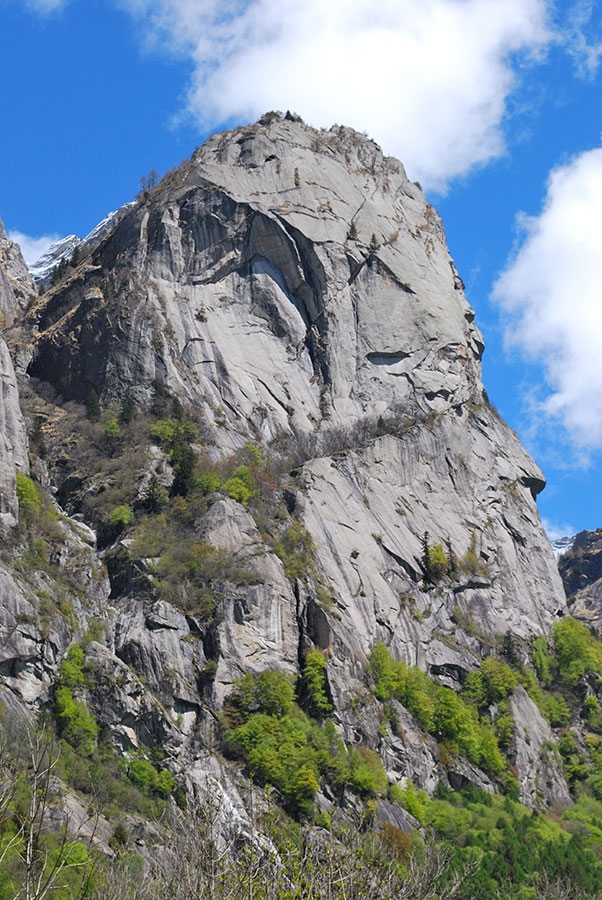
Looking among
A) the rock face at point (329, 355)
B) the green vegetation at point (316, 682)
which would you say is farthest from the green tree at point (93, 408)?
the green vegetation at point (316, 682)

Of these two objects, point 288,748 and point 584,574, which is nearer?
point 288,748

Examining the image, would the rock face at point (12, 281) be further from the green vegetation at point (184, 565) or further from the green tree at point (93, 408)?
the green vegetation at point (184, 565)

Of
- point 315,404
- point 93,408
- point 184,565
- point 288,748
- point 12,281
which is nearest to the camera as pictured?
point 288,748

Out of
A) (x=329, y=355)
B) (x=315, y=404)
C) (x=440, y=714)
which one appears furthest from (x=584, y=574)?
(x=440, y=714)

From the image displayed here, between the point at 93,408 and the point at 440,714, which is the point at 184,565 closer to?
the point at 440,714

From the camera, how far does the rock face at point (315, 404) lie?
64.1 meters

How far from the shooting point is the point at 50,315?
100m

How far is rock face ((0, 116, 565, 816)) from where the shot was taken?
6406cm

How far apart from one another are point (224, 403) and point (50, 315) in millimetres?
24963

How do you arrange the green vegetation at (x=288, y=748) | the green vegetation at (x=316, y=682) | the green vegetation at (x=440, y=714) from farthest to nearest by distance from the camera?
the green vegetation at (x=440, y=714) < the green vegetation at (x=316, y=682) < the green vegetation at (x=288, y=748)

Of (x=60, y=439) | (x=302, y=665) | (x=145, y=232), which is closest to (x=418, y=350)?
(x=145, y=232)

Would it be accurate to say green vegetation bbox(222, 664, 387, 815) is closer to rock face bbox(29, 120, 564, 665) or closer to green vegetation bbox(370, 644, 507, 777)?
green vegetation bbox(370, 644, 507, 777)

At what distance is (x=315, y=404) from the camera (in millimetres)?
91312

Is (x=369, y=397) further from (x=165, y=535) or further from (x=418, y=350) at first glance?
(x=165, y=535)
